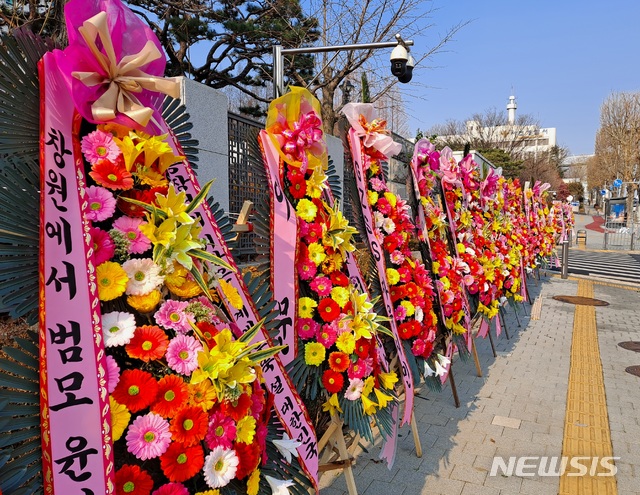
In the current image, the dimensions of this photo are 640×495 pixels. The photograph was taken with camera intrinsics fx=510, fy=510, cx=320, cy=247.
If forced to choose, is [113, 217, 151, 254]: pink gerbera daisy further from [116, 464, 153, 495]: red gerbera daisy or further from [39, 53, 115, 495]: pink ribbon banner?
[116, 464, 153, 495]: red gerbera daisy

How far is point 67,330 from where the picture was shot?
1.18 meters

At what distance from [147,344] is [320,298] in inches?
49.1

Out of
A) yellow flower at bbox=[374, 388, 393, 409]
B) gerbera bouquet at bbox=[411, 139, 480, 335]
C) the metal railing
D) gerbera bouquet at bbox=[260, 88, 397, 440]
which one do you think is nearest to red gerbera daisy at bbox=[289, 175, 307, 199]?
gerbera bouquet at bbox=[260, 88, 397, 440]

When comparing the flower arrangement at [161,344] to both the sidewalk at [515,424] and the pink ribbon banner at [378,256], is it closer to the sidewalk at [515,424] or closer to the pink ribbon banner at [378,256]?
the pink ribbon banner at [378,256]

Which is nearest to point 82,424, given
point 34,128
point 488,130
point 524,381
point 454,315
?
point 34,128

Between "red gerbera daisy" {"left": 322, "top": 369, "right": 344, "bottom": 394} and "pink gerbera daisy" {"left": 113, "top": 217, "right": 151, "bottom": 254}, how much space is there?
4.06ft

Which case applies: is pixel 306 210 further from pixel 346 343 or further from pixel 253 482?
pixel 253 482

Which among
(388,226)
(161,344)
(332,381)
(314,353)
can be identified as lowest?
(332,381)

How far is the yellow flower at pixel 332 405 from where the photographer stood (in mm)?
2322

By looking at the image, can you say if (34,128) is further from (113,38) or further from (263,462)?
(263,462)

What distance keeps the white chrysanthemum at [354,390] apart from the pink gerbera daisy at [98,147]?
1.50 metres

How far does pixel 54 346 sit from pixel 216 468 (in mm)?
485

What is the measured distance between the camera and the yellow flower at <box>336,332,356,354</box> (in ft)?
7.66

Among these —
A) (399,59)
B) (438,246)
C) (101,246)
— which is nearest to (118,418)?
(101,246)
